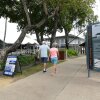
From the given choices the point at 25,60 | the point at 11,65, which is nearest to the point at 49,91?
the point at 11,65

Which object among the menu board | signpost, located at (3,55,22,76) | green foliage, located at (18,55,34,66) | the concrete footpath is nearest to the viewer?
the concrete footpath

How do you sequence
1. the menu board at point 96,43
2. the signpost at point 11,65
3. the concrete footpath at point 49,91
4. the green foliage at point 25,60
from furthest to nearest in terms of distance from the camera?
the green foliage at point 25,60
the menu board at point 96,43
the signpost at point 11,65
the concrete footpath at point 49,91

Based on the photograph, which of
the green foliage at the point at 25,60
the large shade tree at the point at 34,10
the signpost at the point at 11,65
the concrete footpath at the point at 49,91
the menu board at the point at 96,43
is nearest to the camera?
the concrete footpath at the point at 49,91

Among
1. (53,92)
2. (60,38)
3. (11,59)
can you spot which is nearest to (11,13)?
(11,59)

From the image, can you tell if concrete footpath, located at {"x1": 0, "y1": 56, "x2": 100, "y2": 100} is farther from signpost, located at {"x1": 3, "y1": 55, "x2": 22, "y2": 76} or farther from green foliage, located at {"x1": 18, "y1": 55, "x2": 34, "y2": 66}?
green foliage, located at {"x1": 18, "y1": 55, "x2": 34, "y2": 66}

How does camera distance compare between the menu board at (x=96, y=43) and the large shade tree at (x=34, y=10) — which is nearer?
the menu board at (x=96, y=43)

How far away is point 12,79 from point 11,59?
5.33ft

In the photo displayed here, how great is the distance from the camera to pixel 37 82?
13852mm

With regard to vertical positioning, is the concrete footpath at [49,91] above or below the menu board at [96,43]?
below

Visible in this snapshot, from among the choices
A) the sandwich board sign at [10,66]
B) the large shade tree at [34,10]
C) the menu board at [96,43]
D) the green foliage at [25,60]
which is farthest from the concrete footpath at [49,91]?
the green foliage at [25,60]

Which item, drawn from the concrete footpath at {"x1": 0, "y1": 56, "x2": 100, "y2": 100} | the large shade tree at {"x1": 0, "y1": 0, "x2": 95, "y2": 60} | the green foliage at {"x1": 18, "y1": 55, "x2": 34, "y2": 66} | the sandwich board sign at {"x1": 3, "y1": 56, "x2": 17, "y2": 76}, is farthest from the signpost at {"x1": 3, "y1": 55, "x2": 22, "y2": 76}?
the green foliage at {"x1": 18, "y1": 55, "x2": 34, "y2": 66}

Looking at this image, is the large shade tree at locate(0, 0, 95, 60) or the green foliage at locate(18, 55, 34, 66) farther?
the green foliage at locate(18, 55, 34, 66)

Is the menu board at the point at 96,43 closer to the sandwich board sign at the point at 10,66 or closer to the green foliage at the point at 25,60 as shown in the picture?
the sandwich board sign at the point at 10,66

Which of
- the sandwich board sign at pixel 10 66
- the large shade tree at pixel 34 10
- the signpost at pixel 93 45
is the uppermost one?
the large shade tree at pixel 34 10
